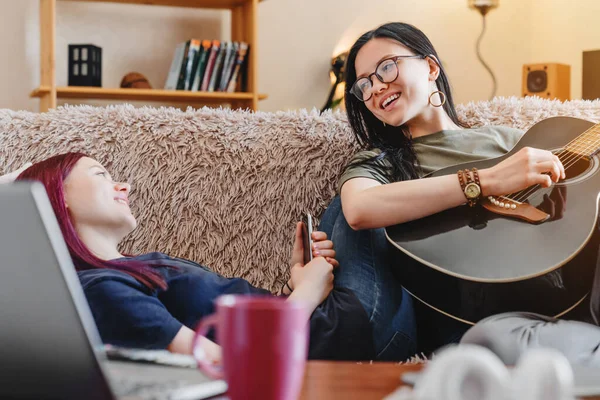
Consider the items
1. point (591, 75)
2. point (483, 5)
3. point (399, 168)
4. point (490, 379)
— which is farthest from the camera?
point (483, 5)

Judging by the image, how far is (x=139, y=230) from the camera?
58.9 inches

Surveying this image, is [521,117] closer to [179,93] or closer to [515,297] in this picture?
[515,297]

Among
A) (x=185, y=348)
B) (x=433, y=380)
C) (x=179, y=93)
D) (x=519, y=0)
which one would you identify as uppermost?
(x=519, y=0)

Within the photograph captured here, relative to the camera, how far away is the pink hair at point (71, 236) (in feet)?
3.83

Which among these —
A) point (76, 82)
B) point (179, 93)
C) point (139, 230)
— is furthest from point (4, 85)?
point (139, 230)

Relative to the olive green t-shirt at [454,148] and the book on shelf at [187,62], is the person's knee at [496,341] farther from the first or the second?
the book on shelf at [187,62]

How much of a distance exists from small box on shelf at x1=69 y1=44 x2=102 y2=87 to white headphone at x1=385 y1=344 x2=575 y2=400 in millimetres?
3044

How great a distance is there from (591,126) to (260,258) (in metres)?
0.72

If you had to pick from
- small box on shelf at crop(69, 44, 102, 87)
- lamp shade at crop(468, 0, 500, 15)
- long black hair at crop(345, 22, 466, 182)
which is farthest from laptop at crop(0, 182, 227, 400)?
lamp shade at crop(468, 0, 500, 15)

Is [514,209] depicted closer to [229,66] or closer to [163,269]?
[163,269]

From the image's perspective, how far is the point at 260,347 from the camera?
0.44 metres

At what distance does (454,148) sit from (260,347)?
1.17 metres

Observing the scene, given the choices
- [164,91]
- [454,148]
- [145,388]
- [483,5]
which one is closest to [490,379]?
[145,388]

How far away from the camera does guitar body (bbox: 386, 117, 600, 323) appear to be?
45.1 inches
